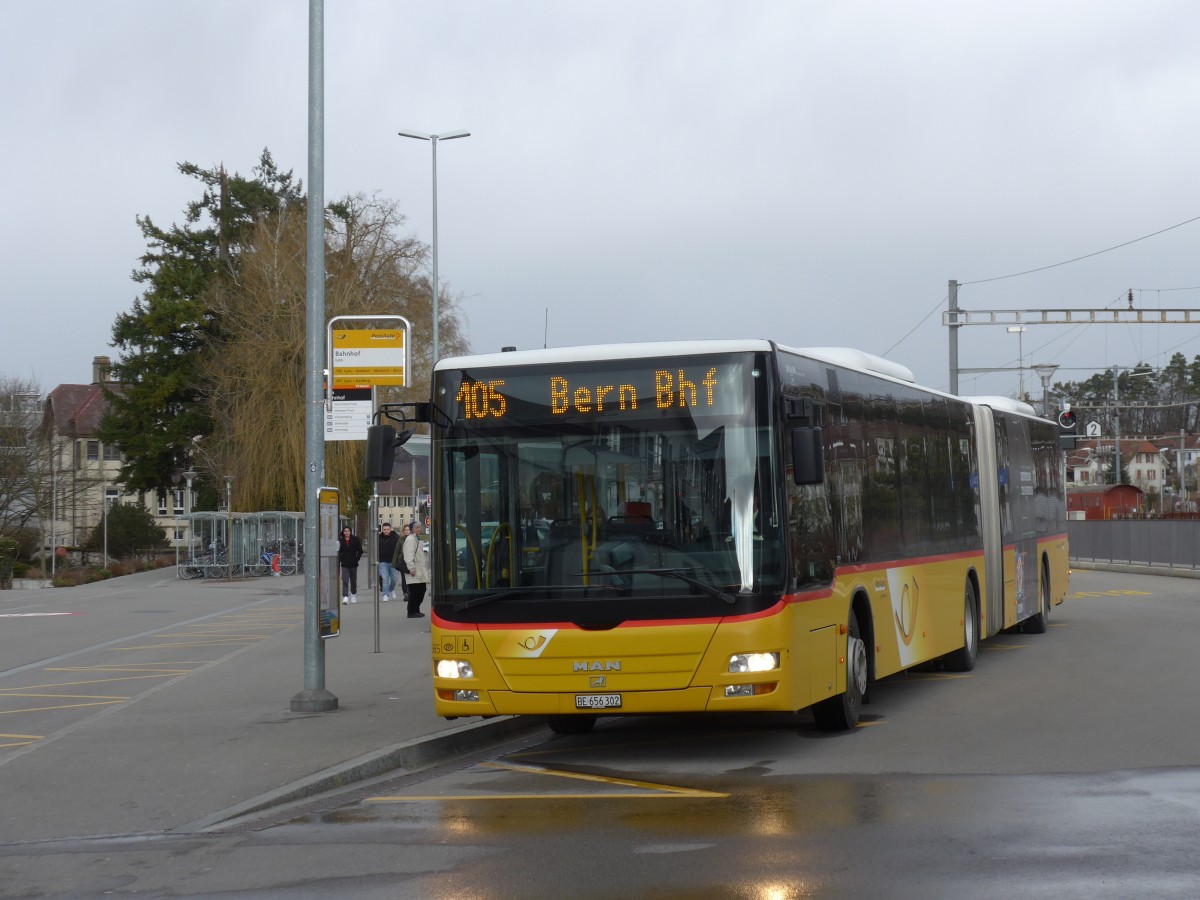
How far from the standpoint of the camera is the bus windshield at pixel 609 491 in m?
10.4

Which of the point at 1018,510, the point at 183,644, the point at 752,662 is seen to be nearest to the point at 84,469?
the point at 183,644

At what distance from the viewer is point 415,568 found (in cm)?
2652

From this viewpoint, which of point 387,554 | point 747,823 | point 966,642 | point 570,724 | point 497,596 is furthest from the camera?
point 387,554

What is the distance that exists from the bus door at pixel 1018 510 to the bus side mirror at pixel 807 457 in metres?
8.95

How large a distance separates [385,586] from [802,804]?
2647 cm

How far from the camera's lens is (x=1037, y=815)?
834cm

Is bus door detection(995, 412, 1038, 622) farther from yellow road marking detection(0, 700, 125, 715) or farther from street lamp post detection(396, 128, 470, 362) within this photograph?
street lamp post detection(396, 128, 470, 362)

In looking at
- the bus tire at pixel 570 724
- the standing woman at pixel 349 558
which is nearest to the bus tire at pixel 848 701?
the bus tire at pixel 570 724

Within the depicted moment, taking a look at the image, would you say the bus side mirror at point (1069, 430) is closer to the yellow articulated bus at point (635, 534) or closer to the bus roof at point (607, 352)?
the yellow articulated bus at point (635, 534)

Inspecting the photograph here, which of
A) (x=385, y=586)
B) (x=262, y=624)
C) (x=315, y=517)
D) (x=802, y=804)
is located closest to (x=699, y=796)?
(x=802, y=804)

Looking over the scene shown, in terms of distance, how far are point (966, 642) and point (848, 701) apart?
16.5 ft

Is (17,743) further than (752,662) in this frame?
Yes

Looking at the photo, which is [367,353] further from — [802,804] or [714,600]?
[802,804]

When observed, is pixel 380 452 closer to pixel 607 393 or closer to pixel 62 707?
pixel 607 393
